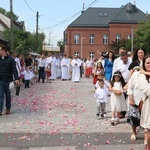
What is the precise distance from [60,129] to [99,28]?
80.6 meters

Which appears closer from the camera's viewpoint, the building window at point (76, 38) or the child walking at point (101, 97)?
the child walking at point (101, 97)

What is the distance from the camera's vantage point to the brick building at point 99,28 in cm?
8650

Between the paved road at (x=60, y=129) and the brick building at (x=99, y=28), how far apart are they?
238ft

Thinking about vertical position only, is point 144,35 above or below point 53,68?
above

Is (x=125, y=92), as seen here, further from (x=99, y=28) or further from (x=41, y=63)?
(x=99, y=28)

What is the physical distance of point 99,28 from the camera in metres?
89.9

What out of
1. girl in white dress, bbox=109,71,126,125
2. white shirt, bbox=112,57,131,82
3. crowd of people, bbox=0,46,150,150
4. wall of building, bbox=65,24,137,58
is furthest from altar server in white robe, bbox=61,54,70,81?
wall of building, bbox=65,24,137,58

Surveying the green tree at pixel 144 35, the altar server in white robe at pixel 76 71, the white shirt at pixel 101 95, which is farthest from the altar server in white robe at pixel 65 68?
the green tree at pixel 144 35

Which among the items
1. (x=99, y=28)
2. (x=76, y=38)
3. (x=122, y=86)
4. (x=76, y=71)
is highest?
(x=99, y=28)

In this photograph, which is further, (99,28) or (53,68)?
(99,28)

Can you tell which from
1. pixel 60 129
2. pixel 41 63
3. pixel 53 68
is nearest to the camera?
pixel 60 129

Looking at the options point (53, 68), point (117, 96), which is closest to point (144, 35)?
point (53, 68)

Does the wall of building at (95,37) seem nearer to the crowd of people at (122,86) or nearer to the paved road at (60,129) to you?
the crowd of people at (122,86)

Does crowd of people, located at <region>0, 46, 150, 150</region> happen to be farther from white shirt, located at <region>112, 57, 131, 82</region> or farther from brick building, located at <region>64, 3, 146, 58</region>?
brick building, located at <region>64, 3, 146, 58</region>
